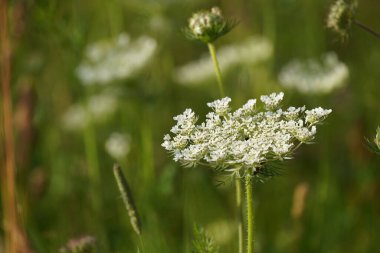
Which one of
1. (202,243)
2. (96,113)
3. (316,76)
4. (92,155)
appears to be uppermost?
(96,113)

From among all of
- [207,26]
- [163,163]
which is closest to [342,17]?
[207,26]

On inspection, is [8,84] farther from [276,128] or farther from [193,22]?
[276,128]

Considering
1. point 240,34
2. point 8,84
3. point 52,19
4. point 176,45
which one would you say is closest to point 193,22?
point 8,84

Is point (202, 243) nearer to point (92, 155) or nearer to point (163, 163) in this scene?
point (92, 155)

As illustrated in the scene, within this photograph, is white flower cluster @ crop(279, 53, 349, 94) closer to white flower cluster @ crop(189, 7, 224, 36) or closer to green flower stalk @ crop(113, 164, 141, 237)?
white flower cluster @ crop(189, 7, 224, 36)

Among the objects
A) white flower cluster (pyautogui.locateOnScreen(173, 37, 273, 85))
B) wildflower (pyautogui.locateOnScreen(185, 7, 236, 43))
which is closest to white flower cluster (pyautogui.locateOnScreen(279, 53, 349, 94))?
white flower cluster (pyautogui.locateOnScreen(173, 37, 273, 85))
